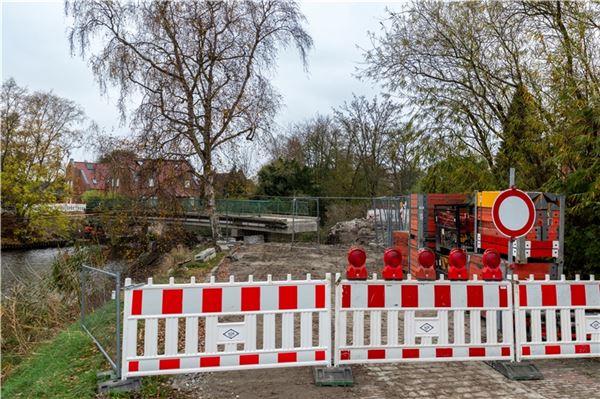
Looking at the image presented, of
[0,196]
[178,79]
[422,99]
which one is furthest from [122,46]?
[0,196]

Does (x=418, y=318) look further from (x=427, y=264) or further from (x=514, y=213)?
(x=514, y=213)

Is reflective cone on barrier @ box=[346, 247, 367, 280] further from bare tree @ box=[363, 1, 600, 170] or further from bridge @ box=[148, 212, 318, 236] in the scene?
bridge @ box=[148, 212, 318, 236]

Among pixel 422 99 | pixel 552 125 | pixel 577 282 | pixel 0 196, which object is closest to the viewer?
pixel 577 282

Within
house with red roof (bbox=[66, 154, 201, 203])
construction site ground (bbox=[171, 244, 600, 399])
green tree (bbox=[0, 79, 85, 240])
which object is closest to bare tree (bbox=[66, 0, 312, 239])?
house with red roof (bbox=[66, 154, 201, 203])

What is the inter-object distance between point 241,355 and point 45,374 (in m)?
2.57

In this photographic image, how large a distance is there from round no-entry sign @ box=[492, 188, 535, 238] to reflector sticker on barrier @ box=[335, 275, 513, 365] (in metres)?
0.63

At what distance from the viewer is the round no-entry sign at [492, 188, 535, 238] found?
191 inches

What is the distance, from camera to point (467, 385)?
14.6ft

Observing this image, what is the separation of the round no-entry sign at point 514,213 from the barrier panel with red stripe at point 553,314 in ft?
1.99

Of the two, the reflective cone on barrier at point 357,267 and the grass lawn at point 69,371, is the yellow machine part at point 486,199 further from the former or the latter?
the grass lawn at point 69,371

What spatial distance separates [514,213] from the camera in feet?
16.0

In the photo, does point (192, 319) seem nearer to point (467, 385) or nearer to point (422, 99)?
point (467, 385)

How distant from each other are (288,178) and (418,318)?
28.1 m

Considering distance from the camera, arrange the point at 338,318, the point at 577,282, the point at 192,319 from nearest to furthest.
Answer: the point at 192,319 → the point at 338,318 → the point at 577,282
